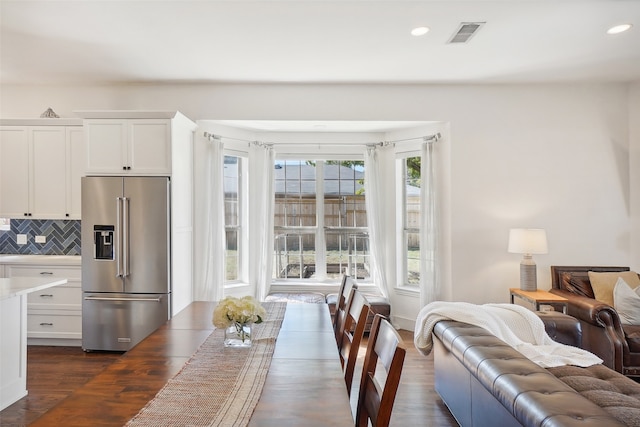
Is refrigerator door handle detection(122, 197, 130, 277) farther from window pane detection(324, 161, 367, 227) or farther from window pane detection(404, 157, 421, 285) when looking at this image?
window pane detection(404, 157, 421, 285)

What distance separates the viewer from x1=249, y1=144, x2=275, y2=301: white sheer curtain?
5.02 meters

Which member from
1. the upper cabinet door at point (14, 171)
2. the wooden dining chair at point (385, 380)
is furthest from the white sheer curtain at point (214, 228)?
the wooden dining chair at point (385, 380)

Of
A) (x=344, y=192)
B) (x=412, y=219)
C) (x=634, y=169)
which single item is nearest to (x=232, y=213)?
(x=344, y=192)

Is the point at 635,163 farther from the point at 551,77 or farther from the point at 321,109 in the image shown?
the point at 321,109

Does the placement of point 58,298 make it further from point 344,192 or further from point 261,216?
point 344,192

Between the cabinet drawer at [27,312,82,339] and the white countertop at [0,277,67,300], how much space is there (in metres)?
1.27

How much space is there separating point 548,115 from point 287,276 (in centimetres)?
Result: 370

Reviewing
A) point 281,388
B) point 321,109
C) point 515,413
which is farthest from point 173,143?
point 515,413

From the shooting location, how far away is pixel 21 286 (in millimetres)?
2738

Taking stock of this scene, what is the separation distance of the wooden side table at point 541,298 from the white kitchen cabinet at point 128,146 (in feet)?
12.1

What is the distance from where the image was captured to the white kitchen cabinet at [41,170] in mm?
4242

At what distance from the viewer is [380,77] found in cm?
425

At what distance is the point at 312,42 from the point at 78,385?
3394mm

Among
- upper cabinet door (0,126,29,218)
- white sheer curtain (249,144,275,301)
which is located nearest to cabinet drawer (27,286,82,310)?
upper cabinet door (0,126,29,218)
